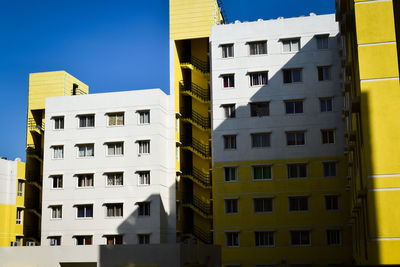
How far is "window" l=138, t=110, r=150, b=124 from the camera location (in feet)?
177

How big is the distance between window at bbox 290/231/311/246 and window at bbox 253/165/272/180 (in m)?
5.60

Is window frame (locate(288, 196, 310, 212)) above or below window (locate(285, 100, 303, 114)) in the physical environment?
below

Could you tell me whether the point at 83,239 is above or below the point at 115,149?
below

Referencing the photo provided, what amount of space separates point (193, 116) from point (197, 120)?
2.25ft

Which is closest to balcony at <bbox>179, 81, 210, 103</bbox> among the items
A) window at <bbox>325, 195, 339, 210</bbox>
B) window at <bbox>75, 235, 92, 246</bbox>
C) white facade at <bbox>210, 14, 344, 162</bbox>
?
white facade at <bbox>210, 14, 344, 162</bbox>

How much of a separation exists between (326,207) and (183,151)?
660 inches

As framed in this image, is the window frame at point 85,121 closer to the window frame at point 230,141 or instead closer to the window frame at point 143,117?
the window frame at point 143,117

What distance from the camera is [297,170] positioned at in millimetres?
50750

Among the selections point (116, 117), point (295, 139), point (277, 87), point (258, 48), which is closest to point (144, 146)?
point (116, 117)

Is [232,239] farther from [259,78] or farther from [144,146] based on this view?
[259,78]

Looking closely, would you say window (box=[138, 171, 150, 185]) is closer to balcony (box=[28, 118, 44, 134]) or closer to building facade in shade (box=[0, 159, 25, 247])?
building facade in shade (box=[0, 159, 25, 247])

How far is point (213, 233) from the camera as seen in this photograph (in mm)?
52531

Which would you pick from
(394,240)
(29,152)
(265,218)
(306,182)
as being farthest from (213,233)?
(394,240)

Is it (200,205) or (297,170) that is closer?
(297,170)
